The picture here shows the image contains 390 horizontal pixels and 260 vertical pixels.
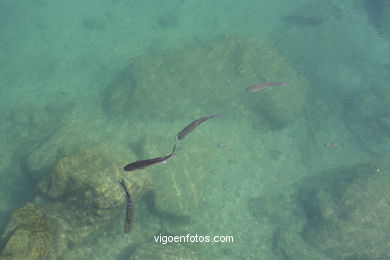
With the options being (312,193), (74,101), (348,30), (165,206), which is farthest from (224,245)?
(348,30)

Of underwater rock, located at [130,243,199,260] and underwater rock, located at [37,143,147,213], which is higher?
underwater rock, located at [37,143,147,213]

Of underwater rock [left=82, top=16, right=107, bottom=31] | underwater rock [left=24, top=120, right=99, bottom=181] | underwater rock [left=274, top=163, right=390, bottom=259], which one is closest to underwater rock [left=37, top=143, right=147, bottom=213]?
underwater rock [left=24, top=120, right=99, bottom=181]

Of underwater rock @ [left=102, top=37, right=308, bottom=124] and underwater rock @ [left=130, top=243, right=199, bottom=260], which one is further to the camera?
underwater rock @ [left=102, top=37, right=308, bottom=124]

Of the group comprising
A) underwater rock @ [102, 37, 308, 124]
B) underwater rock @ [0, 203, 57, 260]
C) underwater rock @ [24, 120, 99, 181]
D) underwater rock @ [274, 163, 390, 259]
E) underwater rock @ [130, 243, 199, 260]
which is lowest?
underwater rock @ [274, 163, 390, 259]

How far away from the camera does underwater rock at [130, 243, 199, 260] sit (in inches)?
309

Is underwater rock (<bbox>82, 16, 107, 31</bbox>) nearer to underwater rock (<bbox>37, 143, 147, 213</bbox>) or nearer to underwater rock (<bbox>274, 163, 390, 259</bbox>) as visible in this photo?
underwater rock (<bbox>37, 143, 147, 213</bbox>)

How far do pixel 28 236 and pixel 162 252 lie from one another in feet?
12.7

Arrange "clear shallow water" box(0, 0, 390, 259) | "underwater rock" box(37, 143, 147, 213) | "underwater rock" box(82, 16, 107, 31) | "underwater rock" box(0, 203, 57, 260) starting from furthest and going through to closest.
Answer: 1. "underwater rock" box(82, 16, 107, 31)
2. "clear shallow water" box(0, 0, 390, 259)
3. "underwater rock" box(37, 143, 147, 213)
4. "underwater rock" box(0, 203, 57, 260)

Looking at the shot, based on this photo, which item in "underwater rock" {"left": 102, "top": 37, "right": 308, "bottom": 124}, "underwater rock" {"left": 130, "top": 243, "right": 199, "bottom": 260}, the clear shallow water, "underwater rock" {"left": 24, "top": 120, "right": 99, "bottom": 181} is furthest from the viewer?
"underwater rock" {"left": 102, "top": 37, "right": 308, "bottom": 124}

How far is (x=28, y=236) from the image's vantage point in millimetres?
5812

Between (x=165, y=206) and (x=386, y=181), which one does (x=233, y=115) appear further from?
(x=386, y=181)

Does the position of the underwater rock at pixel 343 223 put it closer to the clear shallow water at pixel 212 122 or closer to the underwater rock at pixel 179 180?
the clear shallow water at pixel 212 122

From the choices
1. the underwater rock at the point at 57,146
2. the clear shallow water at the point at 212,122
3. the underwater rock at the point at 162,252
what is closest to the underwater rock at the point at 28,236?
the clear shallow water at the point at 212,122

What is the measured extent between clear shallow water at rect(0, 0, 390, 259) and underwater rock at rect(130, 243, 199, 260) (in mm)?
45
